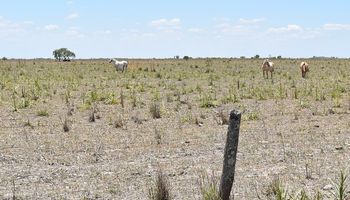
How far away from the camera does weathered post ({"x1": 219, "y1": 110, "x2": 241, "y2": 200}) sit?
600cm

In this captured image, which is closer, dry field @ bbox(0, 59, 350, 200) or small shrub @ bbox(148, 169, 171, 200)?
small shrub @ bbox(148, 169, 171, 200)

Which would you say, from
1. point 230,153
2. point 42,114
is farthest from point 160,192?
point 42,114

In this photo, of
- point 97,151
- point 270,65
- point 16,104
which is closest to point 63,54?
point 270,65

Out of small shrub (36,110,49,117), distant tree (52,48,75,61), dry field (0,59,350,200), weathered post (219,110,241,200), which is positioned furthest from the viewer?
distant tree (52,48,75,61)

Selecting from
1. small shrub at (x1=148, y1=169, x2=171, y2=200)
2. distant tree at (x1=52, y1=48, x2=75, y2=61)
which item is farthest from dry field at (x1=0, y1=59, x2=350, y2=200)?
distant tree at (x1=52, y1=48, x2=75, y2=61)

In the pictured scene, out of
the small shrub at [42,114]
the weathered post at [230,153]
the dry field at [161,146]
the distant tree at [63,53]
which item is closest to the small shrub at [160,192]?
the dry field at [161,146]

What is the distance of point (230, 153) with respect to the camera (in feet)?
20.0

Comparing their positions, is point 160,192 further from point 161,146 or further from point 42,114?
point 42,114

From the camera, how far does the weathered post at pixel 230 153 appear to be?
236 inches

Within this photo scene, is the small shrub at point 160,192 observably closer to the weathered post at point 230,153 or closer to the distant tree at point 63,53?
the weathered post at point 230,153

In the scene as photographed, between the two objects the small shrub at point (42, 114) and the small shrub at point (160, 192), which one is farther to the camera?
the small shrub at point (42, 114)

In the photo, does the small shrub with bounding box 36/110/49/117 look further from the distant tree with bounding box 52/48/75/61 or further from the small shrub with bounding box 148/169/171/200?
the distant tree with bounding box 52/48/75/61

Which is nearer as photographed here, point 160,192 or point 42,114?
point 160,192

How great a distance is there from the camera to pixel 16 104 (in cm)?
1766
